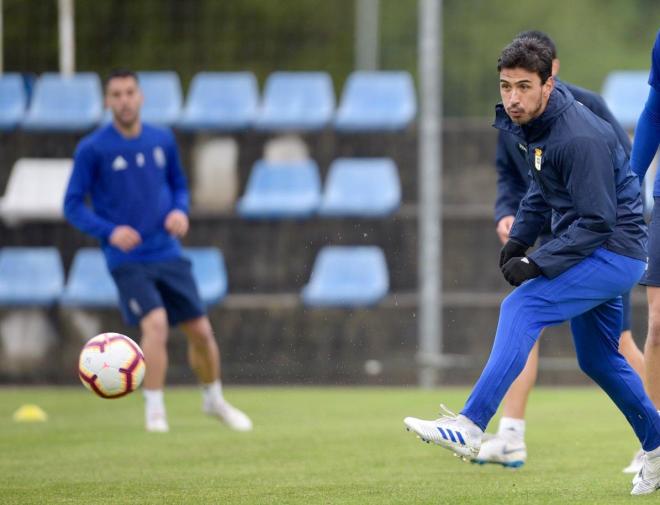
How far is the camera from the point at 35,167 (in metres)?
15.5

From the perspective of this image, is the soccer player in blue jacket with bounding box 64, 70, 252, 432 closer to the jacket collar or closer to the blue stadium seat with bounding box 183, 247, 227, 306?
the blue stadium seat with bounding box 183, 247, 227, 306

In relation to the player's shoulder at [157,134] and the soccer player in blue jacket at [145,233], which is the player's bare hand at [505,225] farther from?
the player's shoulder at [157,134]

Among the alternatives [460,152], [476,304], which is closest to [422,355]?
[476,304]

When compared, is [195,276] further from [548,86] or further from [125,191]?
[548,86]

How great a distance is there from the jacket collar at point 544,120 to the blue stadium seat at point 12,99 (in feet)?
35.3

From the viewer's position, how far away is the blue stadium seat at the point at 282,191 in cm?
1494

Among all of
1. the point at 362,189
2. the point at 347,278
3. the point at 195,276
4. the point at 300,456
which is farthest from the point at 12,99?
the point at 300,456

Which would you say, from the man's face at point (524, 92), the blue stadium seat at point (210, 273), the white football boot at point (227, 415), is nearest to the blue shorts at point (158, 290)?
the white football boot at point (227, 415)

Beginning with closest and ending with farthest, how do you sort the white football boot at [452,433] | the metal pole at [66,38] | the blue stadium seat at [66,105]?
1. the white football boot at [452,433]
2. the blue stadium seat at [66,105]
3. the metal pole at [66,38]

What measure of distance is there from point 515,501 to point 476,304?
8015 millimetres

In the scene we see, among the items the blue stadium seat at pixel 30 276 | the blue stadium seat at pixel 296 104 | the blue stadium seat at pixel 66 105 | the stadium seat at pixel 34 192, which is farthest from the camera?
the blue stadium seat at pixel 66 105

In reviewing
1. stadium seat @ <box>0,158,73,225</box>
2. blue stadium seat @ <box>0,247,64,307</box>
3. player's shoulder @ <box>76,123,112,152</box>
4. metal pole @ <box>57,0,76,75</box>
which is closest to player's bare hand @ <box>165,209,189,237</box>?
player's shoulder @ <box>76,123,112,152</box>

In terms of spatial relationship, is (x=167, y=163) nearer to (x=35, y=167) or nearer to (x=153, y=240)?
(x=153, y=240)

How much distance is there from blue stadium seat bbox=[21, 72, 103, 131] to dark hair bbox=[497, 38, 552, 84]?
34.2ft
